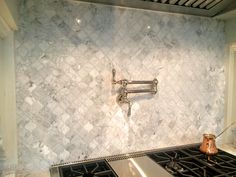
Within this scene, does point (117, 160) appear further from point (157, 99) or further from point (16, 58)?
point (16, 58)

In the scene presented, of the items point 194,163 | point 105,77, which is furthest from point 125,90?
point 194,163

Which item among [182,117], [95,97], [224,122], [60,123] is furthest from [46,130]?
[224,122]

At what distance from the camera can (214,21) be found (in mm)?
1533

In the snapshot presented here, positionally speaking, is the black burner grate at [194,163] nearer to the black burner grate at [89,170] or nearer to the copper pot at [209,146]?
the copper pot at [209,146]

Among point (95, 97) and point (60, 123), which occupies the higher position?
point (95, 97)

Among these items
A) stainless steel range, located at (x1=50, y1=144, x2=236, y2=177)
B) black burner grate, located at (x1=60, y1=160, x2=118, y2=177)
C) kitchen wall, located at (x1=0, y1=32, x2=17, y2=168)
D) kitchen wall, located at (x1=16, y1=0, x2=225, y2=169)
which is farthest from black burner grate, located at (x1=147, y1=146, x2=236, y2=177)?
kitchen wall, located at (x1=0, y1=32, x2=17, y2=168)

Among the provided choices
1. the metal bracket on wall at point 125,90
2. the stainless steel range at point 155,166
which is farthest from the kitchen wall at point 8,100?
the metal bracket on wall at point 125,90

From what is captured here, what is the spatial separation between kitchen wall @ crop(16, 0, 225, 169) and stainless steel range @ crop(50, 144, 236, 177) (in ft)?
0.22

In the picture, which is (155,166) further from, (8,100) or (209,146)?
(8,100)

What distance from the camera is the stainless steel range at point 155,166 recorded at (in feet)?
3.52

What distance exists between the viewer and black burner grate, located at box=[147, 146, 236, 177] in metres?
1.09

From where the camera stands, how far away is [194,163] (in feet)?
3.94

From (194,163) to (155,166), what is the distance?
9.5 inches

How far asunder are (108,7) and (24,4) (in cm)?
47
